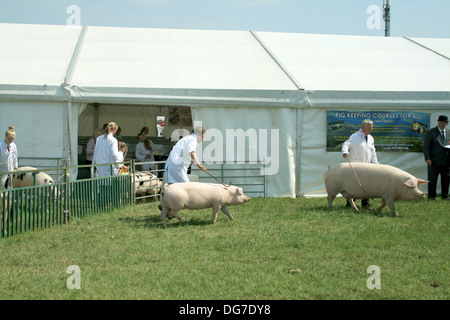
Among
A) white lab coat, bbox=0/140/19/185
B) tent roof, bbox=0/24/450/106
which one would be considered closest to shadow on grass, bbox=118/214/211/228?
white lab coat, bbox=0/140/19/185

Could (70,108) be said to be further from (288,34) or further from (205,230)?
(288,34)

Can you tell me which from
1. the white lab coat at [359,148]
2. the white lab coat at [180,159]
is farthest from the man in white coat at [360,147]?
the white lab coat at [180,159]

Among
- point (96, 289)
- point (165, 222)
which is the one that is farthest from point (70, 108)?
point (96, 289)

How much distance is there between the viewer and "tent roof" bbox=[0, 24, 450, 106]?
1125cm

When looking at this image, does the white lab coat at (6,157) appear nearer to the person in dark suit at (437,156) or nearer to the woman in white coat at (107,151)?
the woman in white coat at (107,151)

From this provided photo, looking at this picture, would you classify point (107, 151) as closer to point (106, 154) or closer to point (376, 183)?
point (106, 154)

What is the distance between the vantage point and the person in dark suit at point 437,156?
36.8 feet

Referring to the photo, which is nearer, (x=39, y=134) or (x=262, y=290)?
(x=262, y=290)

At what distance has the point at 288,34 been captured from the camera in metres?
16.0

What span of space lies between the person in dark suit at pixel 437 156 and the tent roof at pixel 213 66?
1024 mm

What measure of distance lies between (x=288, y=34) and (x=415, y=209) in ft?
26.5

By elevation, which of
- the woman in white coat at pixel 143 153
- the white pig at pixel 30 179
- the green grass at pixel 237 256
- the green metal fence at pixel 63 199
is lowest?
the green grass at pixel 237 256

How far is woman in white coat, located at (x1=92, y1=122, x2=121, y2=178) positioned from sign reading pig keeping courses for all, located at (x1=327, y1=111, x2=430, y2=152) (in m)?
4.68

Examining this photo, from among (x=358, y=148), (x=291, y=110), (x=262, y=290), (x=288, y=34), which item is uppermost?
(x=288, y=34)
